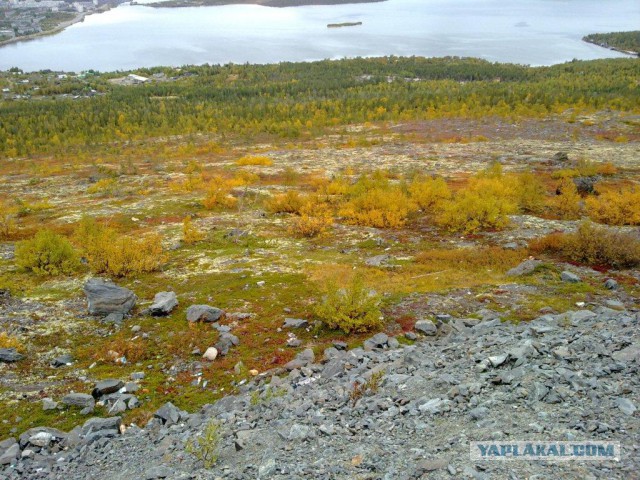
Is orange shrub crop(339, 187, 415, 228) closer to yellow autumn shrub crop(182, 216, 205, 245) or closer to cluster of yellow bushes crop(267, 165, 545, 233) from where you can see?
cluster of yellow bushes crop(267, 165, 545, 233)

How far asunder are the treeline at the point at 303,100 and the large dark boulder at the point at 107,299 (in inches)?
1506

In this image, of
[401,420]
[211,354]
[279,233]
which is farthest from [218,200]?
[401,420]

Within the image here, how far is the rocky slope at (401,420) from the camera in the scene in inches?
227

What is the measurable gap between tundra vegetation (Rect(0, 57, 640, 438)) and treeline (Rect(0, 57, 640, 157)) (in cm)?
119

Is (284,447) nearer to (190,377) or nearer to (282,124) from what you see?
(190,377)

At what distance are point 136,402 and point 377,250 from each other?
989cm

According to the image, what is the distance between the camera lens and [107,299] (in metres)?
11.9

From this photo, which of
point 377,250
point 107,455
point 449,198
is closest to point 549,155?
point 449,198

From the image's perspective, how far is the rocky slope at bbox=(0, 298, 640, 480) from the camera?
5754 millimetres

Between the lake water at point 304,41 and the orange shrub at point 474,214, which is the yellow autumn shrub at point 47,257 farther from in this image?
the lake water at point 304,41

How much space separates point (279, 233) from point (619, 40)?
139582mm

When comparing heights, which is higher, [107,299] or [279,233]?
[107,299]

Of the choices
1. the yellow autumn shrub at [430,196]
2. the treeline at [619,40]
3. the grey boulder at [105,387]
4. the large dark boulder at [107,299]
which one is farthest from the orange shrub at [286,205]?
the treeline at [619,40]

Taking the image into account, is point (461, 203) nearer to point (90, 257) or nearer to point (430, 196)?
point (430, 196)
